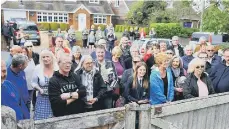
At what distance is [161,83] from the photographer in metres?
5.04

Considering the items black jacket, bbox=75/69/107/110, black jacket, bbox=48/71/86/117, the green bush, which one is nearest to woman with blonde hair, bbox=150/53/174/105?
black jacket, bbox=75/69/107/110

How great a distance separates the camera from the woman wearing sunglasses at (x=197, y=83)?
16.5ft

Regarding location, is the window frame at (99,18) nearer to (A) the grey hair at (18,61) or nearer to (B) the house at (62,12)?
(B) the house at (62,12)

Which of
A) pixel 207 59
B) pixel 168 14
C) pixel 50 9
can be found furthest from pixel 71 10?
pixel 207 59

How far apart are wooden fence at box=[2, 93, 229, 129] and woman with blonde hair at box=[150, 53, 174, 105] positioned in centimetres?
67

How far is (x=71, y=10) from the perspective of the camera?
49.7 metres

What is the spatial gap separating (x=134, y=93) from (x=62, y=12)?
45.5 metres

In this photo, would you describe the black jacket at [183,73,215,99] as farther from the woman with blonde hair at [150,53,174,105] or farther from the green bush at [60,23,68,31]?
the green bush at [60,23,68,31]

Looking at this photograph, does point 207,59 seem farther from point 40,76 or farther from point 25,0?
point 25,0

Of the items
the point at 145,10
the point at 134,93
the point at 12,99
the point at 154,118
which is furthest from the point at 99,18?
the point at 154,118

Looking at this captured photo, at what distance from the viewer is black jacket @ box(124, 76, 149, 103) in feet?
16.5

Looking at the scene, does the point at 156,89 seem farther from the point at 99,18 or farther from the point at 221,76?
the point at 99,18

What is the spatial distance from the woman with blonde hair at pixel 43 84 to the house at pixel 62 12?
44.3 m

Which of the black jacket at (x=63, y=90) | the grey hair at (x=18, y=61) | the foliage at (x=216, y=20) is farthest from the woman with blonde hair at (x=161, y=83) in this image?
the foliage at (x=216, y=20)
